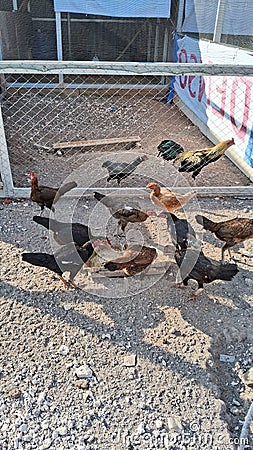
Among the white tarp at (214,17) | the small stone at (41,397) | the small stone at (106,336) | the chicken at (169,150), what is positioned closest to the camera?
the small stone at (41,397)

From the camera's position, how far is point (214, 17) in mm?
6539

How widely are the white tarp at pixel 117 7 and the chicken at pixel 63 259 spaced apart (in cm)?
756

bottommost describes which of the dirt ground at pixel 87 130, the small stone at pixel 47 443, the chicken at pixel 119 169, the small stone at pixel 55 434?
the dirt ground at pixel 87 130

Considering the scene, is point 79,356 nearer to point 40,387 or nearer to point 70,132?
point 40,387

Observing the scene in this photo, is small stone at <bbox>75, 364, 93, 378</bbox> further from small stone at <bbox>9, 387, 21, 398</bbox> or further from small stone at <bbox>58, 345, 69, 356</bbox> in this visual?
small stone at <bbox>9, 387, 21, 398</bbox>

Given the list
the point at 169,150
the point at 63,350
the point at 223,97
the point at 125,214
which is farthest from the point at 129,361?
the point at 223,97

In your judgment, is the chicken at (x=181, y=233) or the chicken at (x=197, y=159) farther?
the chicken at (x=197, y=159)

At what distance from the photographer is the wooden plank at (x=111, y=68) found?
3520 millimetres

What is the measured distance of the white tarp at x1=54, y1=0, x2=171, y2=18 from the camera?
340 inches

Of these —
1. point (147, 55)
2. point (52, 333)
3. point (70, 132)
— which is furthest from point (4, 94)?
point (52, 333)

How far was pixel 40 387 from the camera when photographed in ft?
8.00

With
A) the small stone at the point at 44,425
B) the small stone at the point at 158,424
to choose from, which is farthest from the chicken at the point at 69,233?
the small stone at the point at 158,424

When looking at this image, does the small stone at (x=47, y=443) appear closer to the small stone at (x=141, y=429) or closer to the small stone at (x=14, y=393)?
the small stone at (x=14, y=393)

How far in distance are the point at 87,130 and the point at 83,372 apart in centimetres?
509
